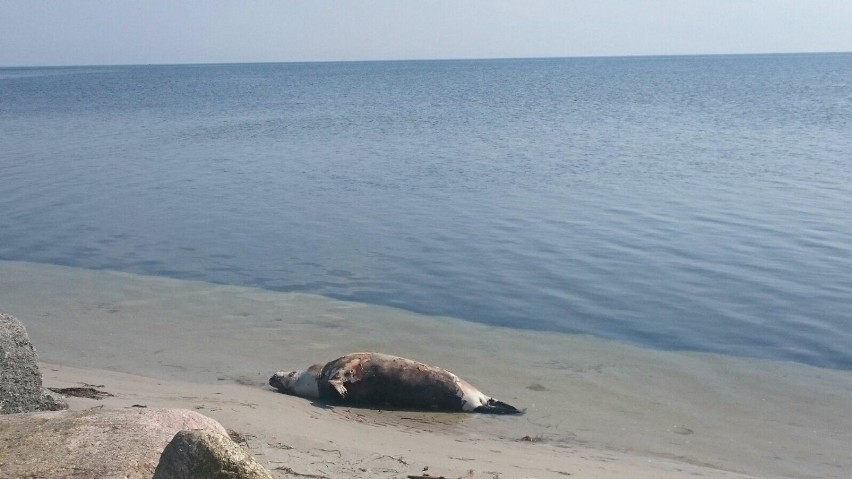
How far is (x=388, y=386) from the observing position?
729 centimetres

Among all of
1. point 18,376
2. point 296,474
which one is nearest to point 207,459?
point 296,474

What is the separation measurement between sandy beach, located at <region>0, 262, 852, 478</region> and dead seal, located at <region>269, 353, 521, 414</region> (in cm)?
18

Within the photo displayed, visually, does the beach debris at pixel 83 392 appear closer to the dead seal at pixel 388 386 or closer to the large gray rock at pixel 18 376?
the large gray rock at pixel 18 376

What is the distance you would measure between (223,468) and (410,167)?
60.8 ft

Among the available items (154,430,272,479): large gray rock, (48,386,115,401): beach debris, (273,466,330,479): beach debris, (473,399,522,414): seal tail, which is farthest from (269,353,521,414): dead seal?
(154,430,272,479): large gray rock

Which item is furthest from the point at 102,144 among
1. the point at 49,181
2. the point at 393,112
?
the point at 393,112

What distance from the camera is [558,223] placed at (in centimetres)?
1430

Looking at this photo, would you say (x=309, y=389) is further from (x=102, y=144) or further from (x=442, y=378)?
(x=102, y=144)

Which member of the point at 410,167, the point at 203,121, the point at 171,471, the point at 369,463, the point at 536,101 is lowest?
the point at 369,463

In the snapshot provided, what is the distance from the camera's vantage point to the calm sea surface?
10.1 metres

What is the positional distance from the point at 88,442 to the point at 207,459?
110cm

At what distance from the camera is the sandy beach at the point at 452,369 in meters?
5.82

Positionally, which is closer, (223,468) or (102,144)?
(223,468)

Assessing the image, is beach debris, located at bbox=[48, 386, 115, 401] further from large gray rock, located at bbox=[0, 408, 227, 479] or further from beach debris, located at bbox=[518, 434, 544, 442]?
beach debris, located at bbox=[518, 434, 544, 442]
